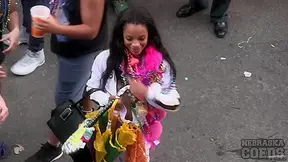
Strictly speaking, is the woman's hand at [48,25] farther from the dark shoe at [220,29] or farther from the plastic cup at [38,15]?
the dark shoe at [220,29]

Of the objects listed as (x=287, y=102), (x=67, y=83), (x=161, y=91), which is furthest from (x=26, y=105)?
(x=287, y=102)

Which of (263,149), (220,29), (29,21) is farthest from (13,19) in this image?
(220,29)

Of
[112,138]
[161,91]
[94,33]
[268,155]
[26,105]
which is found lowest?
[268,155]

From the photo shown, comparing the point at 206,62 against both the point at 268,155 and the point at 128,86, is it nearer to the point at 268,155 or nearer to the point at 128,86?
the point at 268,155

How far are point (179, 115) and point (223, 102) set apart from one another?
385mm

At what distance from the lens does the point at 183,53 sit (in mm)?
4426

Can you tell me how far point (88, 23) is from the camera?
8.34 ft

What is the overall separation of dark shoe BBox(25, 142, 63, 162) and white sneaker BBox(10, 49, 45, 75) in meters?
0.96

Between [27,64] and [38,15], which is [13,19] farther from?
[27,64]

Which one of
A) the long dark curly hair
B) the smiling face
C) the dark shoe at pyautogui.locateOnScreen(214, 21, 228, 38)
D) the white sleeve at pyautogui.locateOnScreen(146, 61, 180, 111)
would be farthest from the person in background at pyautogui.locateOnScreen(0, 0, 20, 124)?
the dark shoe at pyautogui.locateOnScreen(214, 21, 228, 38)

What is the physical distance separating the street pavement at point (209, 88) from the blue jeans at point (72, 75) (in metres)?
0.57

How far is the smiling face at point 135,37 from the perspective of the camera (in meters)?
2.45

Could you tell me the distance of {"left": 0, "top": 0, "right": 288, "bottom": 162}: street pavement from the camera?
355 centimetres

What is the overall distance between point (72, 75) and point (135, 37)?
24.0 inches
